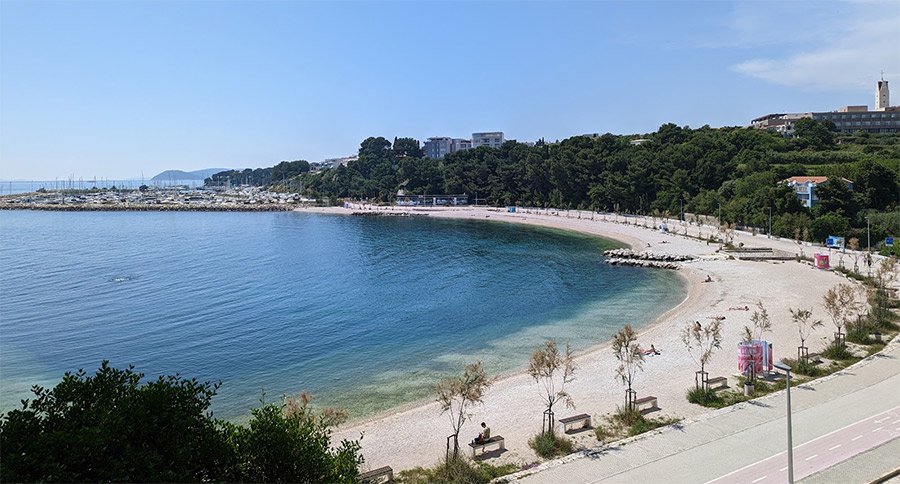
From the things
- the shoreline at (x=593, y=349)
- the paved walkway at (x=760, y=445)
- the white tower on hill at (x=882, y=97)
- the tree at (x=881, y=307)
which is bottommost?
the shoreline at (x=593, y=349)

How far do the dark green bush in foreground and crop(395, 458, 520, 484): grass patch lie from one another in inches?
135

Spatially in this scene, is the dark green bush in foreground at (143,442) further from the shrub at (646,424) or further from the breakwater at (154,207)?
the breakwater at (154,207)

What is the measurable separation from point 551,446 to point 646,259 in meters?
43.6

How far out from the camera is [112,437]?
944 centimetres

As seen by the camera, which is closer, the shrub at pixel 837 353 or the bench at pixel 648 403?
the bench at pixel 648 403

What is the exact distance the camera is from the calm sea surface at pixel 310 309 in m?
27.0

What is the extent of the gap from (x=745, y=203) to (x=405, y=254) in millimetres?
41041

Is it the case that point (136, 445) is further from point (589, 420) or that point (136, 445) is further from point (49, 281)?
point (49, 281)

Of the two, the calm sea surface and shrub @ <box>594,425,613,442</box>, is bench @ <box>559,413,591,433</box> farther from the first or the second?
the calm sea surface

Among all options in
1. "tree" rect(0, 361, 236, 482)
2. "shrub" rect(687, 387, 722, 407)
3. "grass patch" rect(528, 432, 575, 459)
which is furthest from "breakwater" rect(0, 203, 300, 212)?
"tree" rect(0, 361, 236, 482)

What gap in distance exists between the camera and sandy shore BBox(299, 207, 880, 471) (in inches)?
723

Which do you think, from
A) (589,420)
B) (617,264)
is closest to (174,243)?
(617,264)

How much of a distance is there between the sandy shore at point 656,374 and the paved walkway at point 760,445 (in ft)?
4.87

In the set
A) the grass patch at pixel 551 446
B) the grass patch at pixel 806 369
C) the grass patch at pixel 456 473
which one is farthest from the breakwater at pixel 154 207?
the grass patch at pixel 456 473
